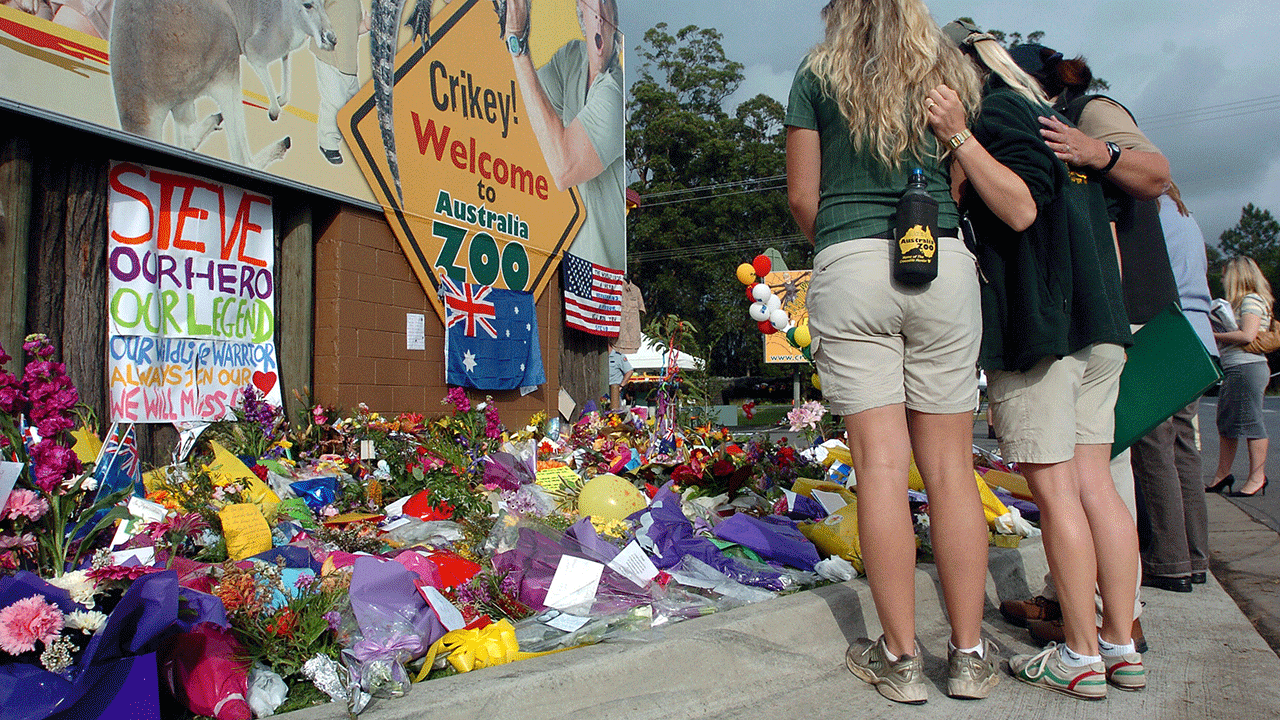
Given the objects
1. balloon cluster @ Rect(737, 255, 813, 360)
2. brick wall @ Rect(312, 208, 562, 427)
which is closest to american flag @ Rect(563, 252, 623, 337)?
balloon cluster @ Rect(737, 255, 813, 360)

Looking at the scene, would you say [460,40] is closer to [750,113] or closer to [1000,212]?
[1000,212]

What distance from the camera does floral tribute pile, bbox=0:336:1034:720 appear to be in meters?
1.62

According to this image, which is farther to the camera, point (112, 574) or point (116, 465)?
point (116, 465)

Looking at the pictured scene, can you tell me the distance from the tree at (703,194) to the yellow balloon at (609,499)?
27203mm

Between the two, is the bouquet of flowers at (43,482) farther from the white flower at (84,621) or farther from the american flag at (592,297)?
the american flag at (592,297)

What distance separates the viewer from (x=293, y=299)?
454cm

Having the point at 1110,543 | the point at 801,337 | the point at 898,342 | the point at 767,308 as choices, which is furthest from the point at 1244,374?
the point at 898,342

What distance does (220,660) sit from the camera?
1.77 m

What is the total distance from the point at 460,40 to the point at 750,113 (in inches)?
1156

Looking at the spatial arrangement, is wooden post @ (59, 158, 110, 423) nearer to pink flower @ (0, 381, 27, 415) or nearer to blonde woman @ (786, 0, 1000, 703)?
pink flower @ (0, 381, 27, 415)

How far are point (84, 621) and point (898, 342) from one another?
6.34 feet

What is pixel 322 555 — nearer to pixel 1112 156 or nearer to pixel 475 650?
pixel 475 650

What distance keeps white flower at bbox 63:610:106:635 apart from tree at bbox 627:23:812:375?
2926 centimetres

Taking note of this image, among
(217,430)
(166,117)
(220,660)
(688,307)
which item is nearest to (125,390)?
(217,430)
